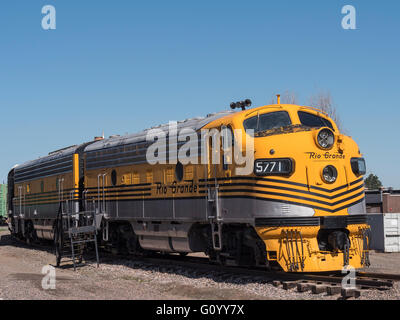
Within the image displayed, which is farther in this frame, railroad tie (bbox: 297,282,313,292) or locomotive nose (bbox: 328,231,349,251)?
locomotive nose (bbox: 328,231,349,251)

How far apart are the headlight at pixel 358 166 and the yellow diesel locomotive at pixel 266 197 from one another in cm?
2

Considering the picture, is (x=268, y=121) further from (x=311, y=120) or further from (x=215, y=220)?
(x=215, y=220)

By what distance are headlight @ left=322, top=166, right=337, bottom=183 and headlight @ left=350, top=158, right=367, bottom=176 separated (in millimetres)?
697

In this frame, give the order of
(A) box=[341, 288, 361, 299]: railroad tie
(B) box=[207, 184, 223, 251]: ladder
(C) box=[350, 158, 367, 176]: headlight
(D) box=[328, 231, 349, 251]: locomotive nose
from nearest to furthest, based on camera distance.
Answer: (A) box=[341, 288, 361, 299]: railroad tie
(D) box=[328, 231, 349, 251]: locomotive nose
(C) box=[350, 158, 367, 176]: headlight
(B) box=[207, 184, 223, 251]: ladder

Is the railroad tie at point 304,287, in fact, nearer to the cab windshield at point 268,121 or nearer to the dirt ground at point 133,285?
the dirt ground at point 133,285

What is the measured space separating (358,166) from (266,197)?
103 inches

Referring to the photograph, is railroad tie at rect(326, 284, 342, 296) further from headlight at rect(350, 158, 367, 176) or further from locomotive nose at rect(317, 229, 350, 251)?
headlight at rect(350, 158, 367, 176)


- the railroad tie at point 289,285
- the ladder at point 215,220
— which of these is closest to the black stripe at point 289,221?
the railroad tie at point 289,285

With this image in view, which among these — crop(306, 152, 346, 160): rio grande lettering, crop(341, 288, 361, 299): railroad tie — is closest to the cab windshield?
crop(306, 152, 346, 160): rio grande lettering

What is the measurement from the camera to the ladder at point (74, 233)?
704 inches

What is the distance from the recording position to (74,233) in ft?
58.6

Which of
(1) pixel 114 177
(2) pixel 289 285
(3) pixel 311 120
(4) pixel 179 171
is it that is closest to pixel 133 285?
(4) pixel 179 171

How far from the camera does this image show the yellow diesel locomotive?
1198 cm
